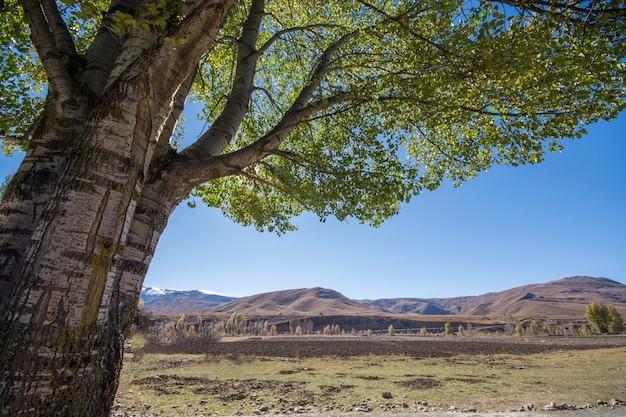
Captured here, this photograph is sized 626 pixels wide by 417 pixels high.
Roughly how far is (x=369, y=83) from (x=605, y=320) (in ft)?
160

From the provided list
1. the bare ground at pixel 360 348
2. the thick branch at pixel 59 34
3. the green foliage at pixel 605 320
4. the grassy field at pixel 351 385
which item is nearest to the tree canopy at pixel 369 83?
the thick branch at pixel 59 34

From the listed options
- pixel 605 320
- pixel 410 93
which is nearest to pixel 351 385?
pixel 410 93

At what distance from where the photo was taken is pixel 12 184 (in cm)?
301

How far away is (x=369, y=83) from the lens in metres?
5.62

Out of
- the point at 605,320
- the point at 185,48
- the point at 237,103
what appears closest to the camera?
the point at 185,48

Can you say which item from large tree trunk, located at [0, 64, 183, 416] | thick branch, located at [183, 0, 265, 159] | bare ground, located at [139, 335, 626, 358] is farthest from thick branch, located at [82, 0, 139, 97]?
bare ground, located at [139, 335, 626, 358]

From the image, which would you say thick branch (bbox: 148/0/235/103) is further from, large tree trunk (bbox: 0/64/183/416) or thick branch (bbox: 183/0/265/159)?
thick branch (bbox: 183/0/265/159)

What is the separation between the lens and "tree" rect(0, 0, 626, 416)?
2293 millimetres

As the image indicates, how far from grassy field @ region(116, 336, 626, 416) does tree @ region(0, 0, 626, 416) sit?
4426mm

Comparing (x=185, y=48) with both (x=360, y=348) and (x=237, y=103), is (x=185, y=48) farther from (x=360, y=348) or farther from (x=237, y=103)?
(x=360, y=348)

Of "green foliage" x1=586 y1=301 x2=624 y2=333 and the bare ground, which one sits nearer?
the bare ground

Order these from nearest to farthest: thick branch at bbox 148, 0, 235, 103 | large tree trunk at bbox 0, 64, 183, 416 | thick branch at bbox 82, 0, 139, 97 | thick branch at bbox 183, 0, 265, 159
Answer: large tree trunk at bbox 0, 64, 183, 416, thick branch at bbox 148, 0, 235, 103, thick branch at bbox 82, 0, 139, 97, thick branch at bbox 183, 0, 265, 159

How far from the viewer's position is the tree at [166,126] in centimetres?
229

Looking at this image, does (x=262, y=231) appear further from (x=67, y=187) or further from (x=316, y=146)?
(x=67, y=187)
